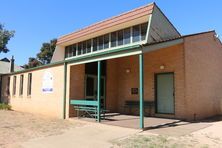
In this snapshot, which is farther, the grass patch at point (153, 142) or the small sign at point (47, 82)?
the small sign at point (47, 82)

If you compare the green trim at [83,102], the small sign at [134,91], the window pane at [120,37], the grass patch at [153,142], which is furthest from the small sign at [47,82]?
the grass patch at [153,142]

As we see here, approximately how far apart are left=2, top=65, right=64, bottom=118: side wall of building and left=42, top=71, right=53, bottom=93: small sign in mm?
186

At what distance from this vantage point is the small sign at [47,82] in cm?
1450

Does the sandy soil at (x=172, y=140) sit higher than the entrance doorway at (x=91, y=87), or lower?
lower

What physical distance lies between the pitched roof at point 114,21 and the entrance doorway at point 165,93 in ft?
12.8

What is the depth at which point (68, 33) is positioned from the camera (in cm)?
2028

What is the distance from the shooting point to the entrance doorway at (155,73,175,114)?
1282 centimetres

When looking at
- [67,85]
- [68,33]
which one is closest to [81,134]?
[67,85]

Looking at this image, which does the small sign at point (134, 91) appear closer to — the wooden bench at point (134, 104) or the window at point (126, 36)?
the wooden bench at point (134, 104)

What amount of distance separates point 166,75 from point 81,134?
6530mm

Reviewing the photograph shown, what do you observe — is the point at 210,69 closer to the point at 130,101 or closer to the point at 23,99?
the point at 130,101

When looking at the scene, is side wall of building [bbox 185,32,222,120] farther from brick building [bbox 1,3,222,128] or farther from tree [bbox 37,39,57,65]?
tree [bbox 37,39,57,65]

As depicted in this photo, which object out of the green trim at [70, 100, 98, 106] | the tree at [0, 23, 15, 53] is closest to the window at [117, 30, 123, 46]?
the green trim at [70, 100, 98, 106]

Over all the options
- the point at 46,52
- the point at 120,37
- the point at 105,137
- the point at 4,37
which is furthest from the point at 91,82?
the point at 46,52
